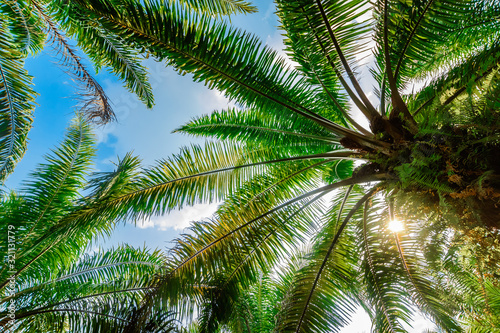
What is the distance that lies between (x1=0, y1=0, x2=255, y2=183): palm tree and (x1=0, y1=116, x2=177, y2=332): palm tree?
2.26ft

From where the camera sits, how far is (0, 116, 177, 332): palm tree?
4.10 metres

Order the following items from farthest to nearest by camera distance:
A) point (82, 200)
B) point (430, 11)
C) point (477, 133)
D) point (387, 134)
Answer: point (82, 200) → point (387, 134) → point (430, 11) → point (477, 133)

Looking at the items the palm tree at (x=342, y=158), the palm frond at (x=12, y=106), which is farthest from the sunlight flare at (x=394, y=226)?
the palm frond at (x=12, y=106)

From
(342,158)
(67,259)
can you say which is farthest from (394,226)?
(67,259)

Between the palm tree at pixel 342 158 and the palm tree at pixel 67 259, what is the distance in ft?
3.20

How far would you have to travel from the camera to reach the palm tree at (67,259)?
4.10 metres

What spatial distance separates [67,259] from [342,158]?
548cm

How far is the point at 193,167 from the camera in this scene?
163 inches

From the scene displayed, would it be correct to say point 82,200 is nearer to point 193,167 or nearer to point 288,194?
point 193,167

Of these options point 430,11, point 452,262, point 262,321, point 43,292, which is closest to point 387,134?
point 430,11

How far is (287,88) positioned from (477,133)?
7.10ft

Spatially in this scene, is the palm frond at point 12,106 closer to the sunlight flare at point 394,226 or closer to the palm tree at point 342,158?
the palm tree at point 342,158

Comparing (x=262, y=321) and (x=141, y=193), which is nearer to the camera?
(x=141, y=193)

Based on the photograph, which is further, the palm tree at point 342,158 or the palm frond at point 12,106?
the palm frond at point 12,106
